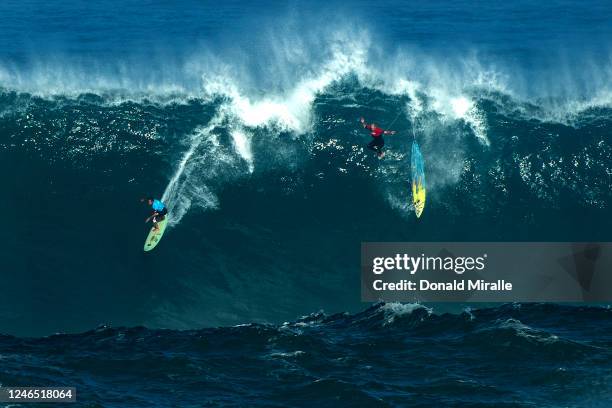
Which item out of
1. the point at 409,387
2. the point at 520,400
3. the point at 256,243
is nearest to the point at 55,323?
the point at 256,243

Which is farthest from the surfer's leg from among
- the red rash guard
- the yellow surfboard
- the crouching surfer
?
the crouching surfer

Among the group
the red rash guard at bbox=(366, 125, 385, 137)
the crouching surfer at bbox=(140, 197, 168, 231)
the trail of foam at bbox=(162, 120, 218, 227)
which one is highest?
the red rash guard at bbox=(366, 125, 385, 137)

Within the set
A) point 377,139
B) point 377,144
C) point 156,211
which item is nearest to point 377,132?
point 377,139

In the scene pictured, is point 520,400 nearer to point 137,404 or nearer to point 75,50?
point 137,404

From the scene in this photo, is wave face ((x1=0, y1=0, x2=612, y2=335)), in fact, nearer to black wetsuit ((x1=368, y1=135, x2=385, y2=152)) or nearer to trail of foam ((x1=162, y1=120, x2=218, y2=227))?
trail of foam ((x1=162, y1=120, x2=218, y2=227))

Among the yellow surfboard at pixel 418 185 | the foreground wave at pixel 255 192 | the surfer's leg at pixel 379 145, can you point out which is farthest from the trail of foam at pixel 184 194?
the yellow surfboard at pixel 418 185
